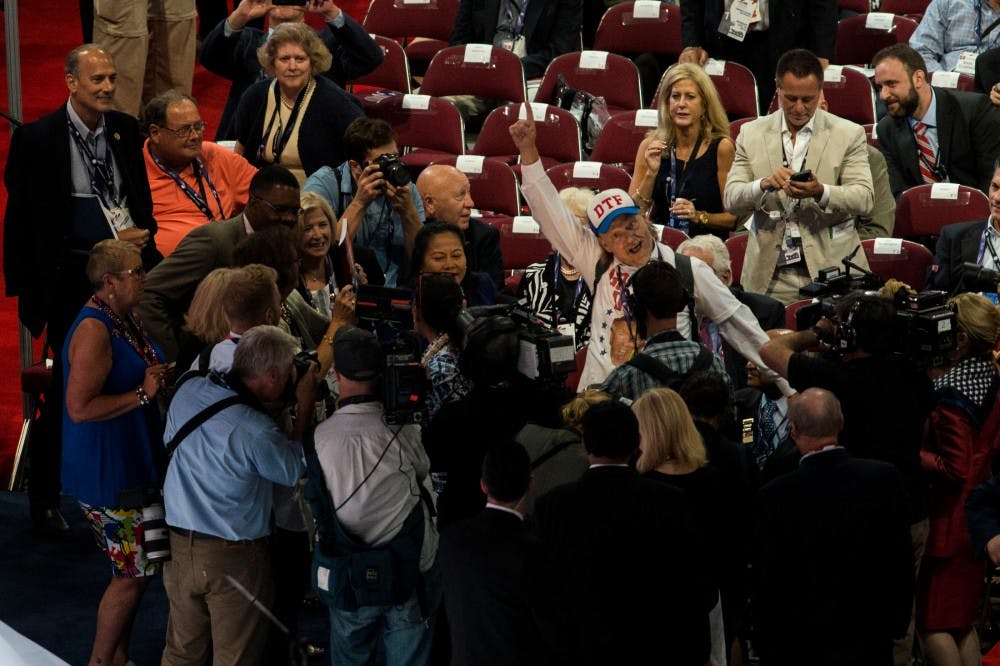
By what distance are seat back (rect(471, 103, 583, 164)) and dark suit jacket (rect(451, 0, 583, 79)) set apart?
3.12ft

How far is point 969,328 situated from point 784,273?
1580 millimetres

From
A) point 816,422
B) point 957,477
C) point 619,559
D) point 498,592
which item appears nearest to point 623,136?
point 957,477

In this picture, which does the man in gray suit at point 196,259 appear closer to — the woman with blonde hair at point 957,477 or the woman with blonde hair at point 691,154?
the woman with blonde hair at point 691,154

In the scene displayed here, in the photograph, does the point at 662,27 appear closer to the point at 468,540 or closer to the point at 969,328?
the point at 969,328

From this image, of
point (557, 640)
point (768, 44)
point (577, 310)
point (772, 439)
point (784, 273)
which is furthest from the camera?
point (768, 44)

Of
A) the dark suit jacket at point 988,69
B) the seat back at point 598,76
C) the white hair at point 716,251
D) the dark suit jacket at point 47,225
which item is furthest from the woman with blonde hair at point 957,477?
the seat back at point 598,76

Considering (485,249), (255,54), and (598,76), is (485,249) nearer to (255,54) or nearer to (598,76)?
(255,54)

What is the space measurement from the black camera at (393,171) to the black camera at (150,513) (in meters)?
1.60

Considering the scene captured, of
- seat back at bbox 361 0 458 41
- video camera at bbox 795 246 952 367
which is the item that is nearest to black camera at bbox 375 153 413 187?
video camera at bbox 795 246 952 367

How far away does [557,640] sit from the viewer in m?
3.75

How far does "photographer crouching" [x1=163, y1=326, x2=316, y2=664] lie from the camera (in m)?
4.35

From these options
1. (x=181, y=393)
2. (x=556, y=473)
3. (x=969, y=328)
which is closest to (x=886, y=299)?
(x=969, y=328)

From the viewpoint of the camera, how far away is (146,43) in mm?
8117

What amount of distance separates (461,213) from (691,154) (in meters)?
1.40
